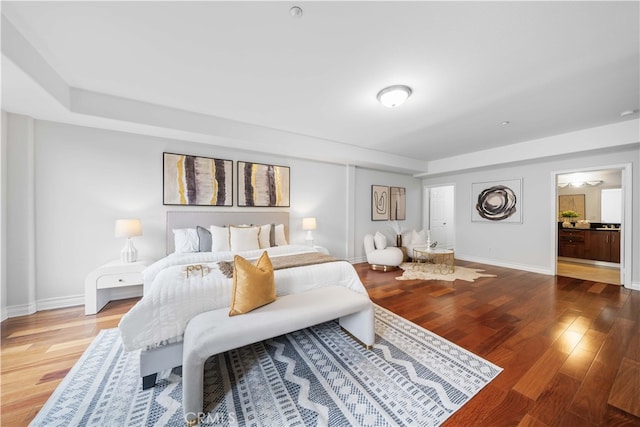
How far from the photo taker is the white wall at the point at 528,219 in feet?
11.9

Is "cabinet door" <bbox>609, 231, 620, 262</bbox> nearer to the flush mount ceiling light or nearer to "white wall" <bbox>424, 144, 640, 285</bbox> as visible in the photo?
"white wall" <bbox>424, 144, 640, 285</bbox>

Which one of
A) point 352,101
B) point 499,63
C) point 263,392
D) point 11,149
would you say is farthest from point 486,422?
point 11,149

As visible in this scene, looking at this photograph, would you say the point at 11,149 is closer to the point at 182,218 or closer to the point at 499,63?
the point at 182,218

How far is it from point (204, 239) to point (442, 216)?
22.3 ft

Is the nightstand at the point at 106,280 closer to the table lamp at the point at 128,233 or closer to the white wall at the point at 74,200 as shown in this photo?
the table lamp at the point at 128,233

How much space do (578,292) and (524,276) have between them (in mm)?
856

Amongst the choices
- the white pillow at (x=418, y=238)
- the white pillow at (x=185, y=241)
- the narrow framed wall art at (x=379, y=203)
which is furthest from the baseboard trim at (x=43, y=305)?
the white pillow at (x=418, y=238)

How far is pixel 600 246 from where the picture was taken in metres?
5.06

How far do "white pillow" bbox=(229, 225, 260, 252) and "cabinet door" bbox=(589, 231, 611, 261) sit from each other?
7407 mm

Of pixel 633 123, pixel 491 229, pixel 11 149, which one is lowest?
pixel 491 229

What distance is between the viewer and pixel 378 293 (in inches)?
130

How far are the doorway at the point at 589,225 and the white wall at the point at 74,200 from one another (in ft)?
24.4

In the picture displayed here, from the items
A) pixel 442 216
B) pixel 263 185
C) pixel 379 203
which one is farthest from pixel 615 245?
pixel 263 185

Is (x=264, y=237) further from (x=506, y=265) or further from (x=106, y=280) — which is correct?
(x=506, y=265)
